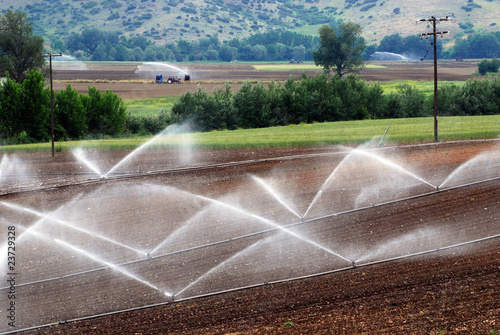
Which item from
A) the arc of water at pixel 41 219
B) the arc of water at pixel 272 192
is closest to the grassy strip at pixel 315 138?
the arc of water at pixel 272 192

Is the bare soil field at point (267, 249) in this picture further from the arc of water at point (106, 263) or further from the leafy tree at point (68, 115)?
the leafy tree at point (68, 115)

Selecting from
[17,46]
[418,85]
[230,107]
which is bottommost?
→ [230,107]

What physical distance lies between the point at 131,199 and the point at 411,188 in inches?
573

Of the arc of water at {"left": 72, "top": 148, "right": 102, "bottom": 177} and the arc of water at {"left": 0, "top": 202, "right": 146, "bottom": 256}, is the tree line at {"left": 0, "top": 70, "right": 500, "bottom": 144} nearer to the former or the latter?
the arc of water at {"left": 72, "top": 148, "right": 102, "bottom": 177}

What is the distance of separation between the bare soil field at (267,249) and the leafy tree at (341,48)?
282ft

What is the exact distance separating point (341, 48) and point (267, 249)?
102 m

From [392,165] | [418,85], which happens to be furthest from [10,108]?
[418,85]

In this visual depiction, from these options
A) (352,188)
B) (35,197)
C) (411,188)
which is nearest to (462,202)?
(411,188)

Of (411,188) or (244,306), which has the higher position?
(411,188)

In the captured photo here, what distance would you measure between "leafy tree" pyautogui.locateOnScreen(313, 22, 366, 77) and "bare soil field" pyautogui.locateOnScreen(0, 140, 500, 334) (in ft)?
282

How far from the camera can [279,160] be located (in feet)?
134

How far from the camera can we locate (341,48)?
120 meters

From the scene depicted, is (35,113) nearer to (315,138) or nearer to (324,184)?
(315,138)

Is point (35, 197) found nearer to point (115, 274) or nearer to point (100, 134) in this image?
point (115, 274)
